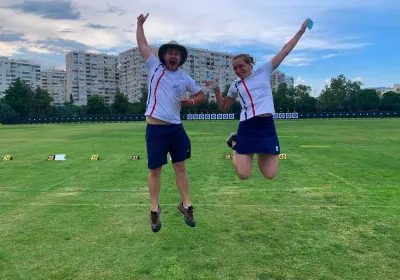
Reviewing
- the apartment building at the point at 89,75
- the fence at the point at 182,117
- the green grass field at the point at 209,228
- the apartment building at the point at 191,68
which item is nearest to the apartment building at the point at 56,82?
the apartment building at the point at 89,75

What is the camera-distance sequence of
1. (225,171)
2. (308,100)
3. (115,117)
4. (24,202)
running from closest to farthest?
(24,202) < (225,171) < (115,117) < (308,100)

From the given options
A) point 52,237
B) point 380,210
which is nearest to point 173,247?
point 52,237

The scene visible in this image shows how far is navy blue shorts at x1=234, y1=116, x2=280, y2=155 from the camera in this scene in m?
5.97

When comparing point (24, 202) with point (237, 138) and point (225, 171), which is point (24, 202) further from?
point (225, 171)

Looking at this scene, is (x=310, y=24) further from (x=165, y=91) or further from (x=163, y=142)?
(x=163, y=142)

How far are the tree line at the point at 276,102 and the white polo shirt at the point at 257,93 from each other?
291 ft

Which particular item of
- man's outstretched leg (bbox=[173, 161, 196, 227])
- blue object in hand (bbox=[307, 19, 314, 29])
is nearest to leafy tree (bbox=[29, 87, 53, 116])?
man's outstretched leg (bbox=[173, 161, 196, 227])

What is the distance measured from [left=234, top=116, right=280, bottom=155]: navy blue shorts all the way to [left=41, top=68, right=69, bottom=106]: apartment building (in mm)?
187362

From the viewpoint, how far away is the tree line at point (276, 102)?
9856 centimetres

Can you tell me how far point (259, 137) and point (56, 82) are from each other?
197 meters

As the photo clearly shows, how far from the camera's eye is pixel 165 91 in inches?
215

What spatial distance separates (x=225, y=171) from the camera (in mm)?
11641

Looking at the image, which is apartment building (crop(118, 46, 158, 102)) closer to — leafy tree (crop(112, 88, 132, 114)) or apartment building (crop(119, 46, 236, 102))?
apartment building (crop(119, 46, 236, 102))

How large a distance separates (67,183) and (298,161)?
7.83 metres
